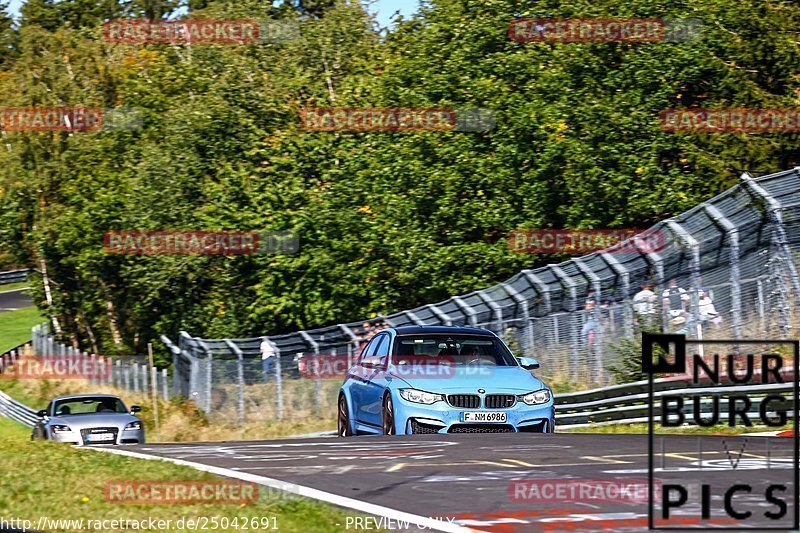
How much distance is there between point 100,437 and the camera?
22.2 metres

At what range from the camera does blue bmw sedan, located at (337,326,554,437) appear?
14.4m

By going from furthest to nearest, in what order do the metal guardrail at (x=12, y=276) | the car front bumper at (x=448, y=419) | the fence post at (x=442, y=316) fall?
the metal guardrail at (x=12, y=276), the fence post at (x=442, y=316), the car front bumper at (x=448, y=419)

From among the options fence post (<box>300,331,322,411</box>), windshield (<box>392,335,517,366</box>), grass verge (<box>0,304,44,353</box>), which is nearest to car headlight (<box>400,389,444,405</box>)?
windshield (<box>392,335,517,366</box>)

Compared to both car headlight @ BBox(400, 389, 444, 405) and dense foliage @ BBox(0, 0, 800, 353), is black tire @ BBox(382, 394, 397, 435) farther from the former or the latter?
dense foliage @ BBox(0, 0, 800, 353)

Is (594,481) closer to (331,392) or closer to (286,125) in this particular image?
(331,392)

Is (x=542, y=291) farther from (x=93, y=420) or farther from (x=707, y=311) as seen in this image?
(x=93, y=420)

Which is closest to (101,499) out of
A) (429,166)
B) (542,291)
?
(542,291)

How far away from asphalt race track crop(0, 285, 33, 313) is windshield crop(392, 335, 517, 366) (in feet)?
219

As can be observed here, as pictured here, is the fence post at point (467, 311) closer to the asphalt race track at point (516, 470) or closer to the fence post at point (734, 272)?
the fence post at point (734, 272)

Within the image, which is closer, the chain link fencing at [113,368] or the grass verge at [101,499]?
the grass verge at [101,499]

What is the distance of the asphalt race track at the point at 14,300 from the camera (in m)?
79.8

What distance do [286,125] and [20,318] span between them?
107ft
